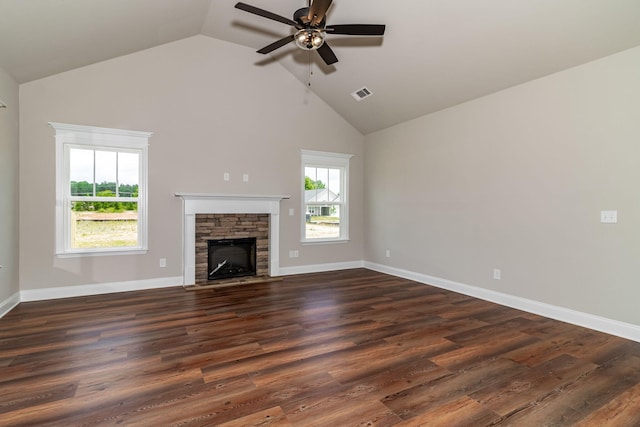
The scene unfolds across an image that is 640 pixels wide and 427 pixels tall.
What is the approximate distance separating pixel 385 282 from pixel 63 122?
516cm

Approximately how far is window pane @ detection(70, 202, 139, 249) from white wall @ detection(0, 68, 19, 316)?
Answer: 628 millimetres

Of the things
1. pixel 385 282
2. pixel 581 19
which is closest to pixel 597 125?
pixel 581 19

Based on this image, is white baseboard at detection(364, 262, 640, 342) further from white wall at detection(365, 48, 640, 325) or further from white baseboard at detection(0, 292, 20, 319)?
white baseboard at detection(0, 292, 20, 319)

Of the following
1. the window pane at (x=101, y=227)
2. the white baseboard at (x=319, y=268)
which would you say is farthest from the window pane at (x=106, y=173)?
the white baseboard at (x=319, y=268)

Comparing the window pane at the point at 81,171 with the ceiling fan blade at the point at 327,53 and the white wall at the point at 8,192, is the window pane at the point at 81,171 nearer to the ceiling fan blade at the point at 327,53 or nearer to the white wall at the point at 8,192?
the white wall at the point at 8,192

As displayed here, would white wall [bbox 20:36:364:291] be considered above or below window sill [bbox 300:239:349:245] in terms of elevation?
above

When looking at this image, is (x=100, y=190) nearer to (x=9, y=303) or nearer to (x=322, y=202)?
(x=9, y=303)

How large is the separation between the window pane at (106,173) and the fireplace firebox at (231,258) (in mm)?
1601

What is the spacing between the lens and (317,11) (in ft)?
9.11

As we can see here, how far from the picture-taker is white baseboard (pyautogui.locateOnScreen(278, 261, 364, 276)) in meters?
6.04

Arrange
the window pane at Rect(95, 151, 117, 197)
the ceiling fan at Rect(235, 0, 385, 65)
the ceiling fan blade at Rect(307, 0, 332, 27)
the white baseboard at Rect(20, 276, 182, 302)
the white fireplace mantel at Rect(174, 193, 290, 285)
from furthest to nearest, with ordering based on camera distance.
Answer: the white fireplace mantel at Rect(174, 193, 290, 285) → the window pane at Rect(95, 151, 117, 197) → the white baseboard at Rect(20, 276, 182, 302) → the ceiling fan at Rect(235, 0, 385, 65) → the ceiling fan blade at Rect(307, 0, 332, 27)

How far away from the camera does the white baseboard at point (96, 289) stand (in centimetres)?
434

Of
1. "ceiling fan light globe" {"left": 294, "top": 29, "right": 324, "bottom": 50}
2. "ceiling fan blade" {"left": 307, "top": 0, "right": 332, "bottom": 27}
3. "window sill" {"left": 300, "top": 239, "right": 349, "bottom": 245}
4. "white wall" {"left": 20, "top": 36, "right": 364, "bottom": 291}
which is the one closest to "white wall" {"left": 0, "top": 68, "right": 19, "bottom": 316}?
"white wall" {"left": 20, "top": 36, "right": 364, "bottom": 291}

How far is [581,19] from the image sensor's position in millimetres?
3105
